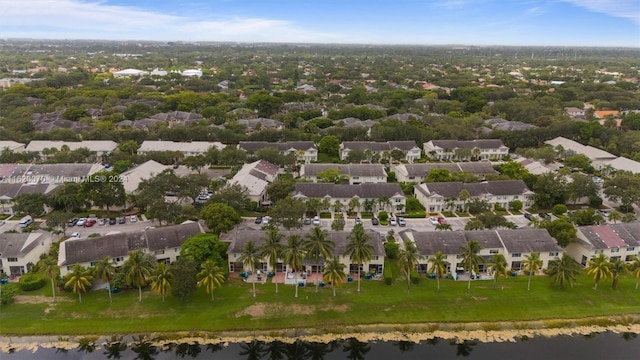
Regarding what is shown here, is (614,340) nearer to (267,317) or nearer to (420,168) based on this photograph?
(267,317)

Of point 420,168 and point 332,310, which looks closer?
point 332,310

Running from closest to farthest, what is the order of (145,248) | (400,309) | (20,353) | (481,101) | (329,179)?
1. (20,353)
2. (400,309)
3. (145,248)
4. (329,179)
5. (481,101)

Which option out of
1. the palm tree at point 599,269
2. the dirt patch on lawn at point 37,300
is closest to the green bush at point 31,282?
the dirt patch on lawn at point 37,300

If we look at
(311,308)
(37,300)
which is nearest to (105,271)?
(37,300)

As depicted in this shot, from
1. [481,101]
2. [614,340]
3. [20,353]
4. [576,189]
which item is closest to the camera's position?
[20,353]

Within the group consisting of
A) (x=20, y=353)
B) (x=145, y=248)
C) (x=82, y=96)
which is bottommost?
(x=20, y=353)

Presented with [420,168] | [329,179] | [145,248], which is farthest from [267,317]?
[420,168]

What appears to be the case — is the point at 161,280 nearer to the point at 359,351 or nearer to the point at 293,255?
the point at 293,255

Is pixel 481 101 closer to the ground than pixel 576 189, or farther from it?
farther from it
